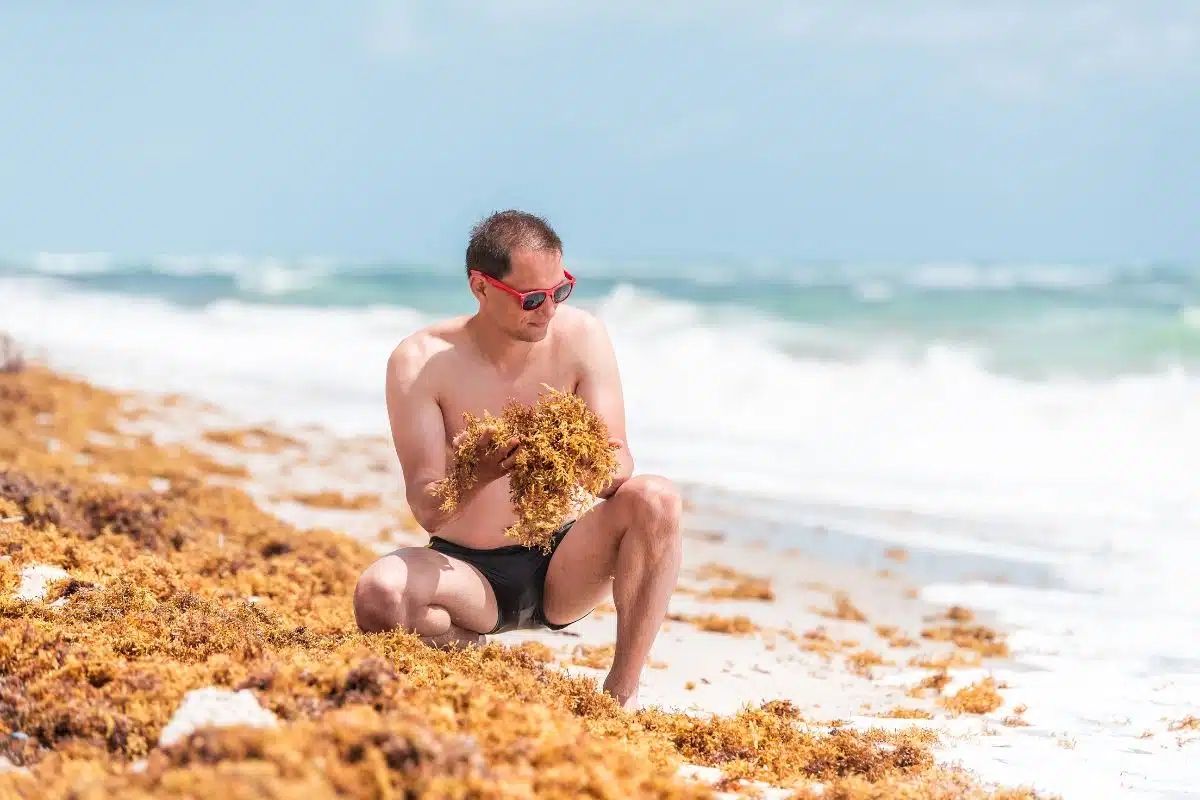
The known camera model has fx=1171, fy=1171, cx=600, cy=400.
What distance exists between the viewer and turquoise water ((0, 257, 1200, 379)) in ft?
73.2

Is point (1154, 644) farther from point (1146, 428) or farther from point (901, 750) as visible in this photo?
point (1146, 428)

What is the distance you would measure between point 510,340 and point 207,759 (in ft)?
6.73

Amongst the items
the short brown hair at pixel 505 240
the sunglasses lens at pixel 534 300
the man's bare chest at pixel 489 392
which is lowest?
the man's bare chest at pixel 489 392

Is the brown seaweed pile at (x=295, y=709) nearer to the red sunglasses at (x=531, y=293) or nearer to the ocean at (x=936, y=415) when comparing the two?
the ocean at (x=936, y=415)

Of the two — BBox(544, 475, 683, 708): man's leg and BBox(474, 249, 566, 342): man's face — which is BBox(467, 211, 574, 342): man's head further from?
BBox(544, 475, 683, 708): man's leg

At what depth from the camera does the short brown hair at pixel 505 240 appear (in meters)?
4.03

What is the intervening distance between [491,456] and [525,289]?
2.00 feet

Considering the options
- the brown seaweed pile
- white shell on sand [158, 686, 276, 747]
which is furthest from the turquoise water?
white shell on sand [158, 686, 276, 747]

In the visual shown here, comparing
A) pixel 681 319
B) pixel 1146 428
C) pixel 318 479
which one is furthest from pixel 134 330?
pixel 1146 428

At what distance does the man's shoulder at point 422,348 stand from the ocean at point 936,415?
230 centimetres

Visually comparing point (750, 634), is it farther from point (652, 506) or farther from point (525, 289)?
point (525, 289)

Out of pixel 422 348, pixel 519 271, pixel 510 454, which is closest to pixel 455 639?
pixel 510 454

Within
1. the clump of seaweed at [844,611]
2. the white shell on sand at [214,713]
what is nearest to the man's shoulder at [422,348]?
the white shell on sand at [214,713]

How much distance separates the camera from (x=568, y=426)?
3889 millimetres
